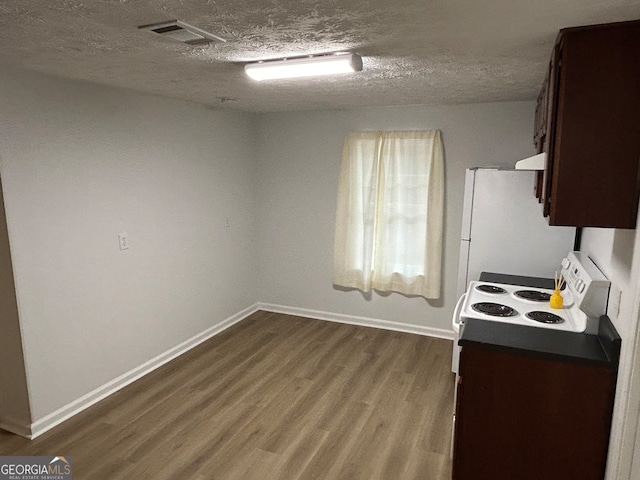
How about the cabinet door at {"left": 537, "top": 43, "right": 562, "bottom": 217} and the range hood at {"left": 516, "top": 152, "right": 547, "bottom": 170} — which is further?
the range hood at {"left": 516, "top": 152, "right": 547, "bottom": 170}

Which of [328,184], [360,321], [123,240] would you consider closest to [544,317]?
[360,321]

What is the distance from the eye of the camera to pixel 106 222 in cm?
317

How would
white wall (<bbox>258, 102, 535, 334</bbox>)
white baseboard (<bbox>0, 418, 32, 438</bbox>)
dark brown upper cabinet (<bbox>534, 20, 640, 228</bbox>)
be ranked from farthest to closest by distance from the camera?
1. white wall (<bbox>258, 102, 535, 334</bbox>)
2. white baseboard (<bbox>0, 418, 32, 438</bbox>)
3. dark brown upper cabinet (<bbox>534, 20, 640, 228</bbox>)

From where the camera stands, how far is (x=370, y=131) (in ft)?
14.3

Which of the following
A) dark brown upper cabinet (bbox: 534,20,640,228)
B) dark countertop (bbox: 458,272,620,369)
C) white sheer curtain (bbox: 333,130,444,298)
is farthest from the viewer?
white sheer curtain (bbox: 333,130,444,298)

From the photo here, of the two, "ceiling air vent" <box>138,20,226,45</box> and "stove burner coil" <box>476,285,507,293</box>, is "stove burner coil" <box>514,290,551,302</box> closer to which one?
"stove burner coil" <box>476,285,507,293</box>

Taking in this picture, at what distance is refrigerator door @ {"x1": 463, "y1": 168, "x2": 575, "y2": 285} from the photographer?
3.26m

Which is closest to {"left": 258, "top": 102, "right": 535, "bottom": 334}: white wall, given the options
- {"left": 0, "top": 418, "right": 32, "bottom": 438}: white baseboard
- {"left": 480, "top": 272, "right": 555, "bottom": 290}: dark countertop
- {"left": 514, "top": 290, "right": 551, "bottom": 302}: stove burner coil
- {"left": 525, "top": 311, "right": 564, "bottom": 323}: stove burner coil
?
{"left": 480, "top": 272, "right": 555, "bottom": 290}: dark countertop

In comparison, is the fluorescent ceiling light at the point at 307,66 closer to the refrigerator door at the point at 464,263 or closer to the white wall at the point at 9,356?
the white wall at the point at 9,356

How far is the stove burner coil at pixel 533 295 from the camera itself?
2.81m

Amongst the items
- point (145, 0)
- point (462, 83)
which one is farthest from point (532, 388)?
point (145, 0)

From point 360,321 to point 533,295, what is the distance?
2.24 metres

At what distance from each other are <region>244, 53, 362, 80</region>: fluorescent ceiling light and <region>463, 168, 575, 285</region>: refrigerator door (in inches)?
65.1

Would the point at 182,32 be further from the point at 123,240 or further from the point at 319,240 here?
the point at 319,240
